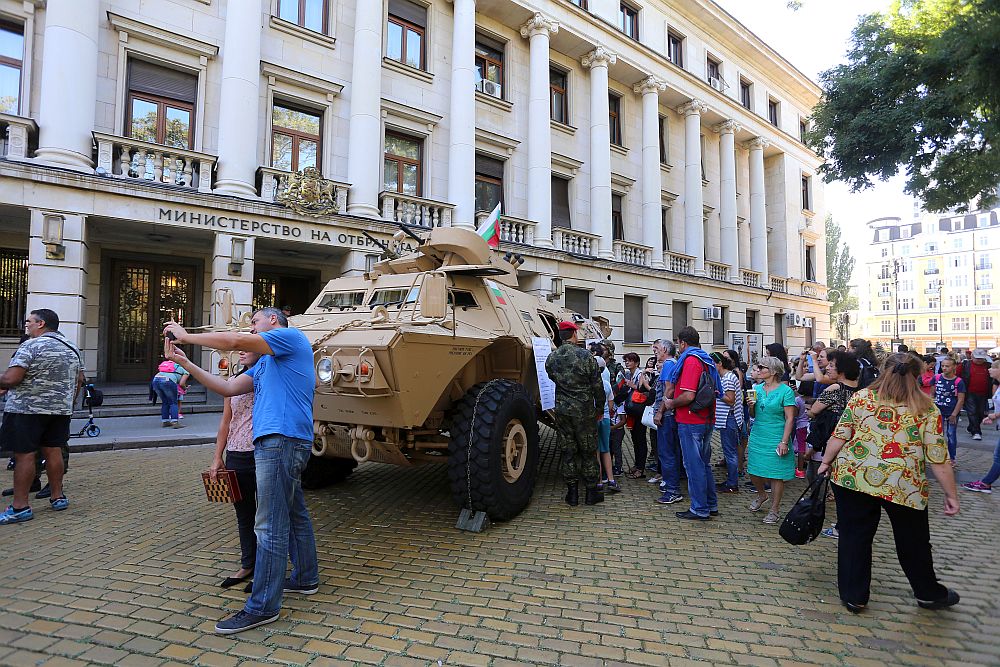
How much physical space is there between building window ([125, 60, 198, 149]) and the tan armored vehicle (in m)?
9.02

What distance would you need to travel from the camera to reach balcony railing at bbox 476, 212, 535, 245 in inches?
635

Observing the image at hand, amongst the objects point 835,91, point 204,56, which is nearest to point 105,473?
point 204,56

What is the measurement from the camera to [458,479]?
180 inches

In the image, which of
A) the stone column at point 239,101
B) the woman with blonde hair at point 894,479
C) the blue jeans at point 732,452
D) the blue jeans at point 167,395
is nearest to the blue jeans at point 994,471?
the blue jeans at point 732,452

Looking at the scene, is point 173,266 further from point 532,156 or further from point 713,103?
point 713,103

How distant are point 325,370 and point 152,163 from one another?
10087mm

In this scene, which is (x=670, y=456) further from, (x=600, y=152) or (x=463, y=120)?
(x=600, y=152)

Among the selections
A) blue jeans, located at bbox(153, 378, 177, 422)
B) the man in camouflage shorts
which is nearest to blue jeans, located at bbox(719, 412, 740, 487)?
the man in camouflage shorts

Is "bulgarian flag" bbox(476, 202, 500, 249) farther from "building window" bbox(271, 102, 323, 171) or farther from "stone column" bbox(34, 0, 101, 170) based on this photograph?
"stone column" bbox(34, 0, 101, 170)

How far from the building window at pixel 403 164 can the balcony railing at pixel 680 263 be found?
34.0 feet

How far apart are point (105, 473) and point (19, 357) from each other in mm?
2497

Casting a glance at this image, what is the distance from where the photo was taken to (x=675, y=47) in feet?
73.4

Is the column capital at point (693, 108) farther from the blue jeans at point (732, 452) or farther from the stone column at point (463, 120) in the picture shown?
the blue jeans at point (732, 452)

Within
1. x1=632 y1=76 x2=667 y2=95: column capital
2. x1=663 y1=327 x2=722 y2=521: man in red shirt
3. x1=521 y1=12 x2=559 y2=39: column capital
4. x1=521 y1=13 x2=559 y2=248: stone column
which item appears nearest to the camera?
x1=663 y1=327 x2=722 y2=521: man in red shirt
